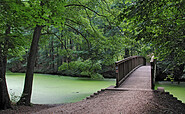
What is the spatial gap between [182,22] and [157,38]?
0.58 meters

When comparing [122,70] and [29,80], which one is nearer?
[29,80]

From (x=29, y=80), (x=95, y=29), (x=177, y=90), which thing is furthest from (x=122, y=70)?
(x=177, y=90)

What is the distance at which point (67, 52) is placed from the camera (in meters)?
8.49

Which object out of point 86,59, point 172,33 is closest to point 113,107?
point 172,33

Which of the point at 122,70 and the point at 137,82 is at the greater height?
the point at 122,70

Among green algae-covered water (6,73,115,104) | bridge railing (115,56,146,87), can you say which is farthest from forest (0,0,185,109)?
green algae-covered water (6,73,115,104)

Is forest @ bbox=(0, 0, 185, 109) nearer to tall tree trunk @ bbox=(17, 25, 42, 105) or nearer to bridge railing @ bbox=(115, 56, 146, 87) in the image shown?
tall tree trunk @ bbox=(17, 25, 42, 105)

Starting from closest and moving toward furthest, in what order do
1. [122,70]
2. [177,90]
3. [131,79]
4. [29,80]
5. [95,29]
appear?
[29,80], [122,70], [131,79], [95,29], [177,90]

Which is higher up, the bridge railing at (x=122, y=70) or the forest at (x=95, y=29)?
the forest at (x=95, y=29)

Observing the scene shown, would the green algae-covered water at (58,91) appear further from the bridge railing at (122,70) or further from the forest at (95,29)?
the bridge railing at (122,70)

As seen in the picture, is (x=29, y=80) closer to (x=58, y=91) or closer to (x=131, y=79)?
(x=58, y=91)

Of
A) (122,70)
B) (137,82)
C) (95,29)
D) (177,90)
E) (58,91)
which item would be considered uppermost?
(95,29)

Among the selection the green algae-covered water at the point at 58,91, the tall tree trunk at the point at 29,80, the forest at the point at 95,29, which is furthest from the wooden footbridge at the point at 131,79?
the tall tree trunk at the point at 29,80

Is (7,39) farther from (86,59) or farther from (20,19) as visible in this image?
(86,59)
